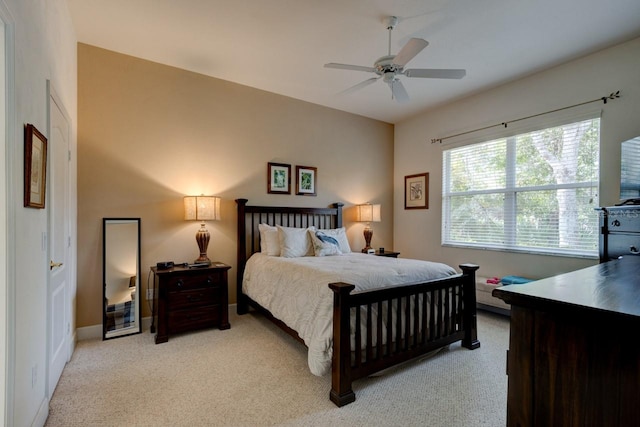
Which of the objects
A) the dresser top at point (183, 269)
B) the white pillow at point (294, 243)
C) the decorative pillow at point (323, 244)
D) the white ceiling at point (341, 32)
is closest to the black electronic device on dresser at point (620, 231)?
the white ceiling at point (341, 32)

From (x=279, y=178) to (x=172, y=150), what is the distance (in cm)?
141

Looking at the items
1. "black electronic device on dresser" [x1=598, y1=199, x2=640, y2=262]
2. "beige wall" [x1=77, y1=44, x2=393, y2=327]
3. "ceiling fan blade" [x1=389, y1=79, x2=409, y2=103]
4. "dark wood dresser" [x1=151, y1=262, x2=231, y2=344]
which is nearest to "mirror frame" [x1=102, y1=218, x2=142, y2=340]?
"beige wall" [x1=77, y1=44, x2=393, y2=327]

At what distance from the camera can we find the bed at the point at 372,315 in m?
2.08

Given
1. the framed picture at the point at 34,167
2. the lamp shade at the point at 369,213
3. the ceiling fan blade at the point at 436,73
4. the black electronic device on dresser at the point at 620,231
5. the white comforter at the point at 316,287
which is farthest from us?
the lamp shade at the point at 369,213

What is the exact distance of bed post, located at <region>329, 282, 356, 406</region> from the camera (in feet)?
6.68

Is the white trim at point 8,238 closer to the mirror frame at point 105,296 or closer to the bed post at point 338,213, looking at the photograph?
the mirror frame at point 105,296

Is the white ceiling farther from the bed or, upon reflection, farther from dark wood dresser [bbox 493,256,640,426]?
dark wood dresser [bbox 493,256,640,426]

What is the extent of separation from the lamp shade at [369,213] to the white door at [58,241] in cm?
370

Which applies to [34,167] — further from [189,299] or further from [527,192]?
[527,192]

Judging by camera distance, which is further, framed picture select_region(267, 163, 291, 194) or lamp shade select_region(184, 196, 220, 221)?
framed picture select_region(267, 163, 291, 194)

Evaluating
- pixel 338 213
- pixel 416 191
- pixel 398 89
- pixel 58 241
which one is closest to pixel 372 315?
pixel 398 89

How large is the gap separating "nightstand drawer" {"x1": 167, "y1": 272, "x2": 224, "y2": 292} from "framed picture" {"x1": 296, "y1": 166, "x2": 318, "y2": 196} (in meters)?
1.76

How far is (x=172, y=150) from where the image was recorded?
142 inches

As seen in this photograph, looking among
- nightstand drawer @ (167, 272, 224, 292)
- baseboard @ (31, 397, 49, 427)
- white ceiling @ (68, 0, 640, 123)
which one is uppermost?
white ceiling @ (68, 0, 640, 123)
